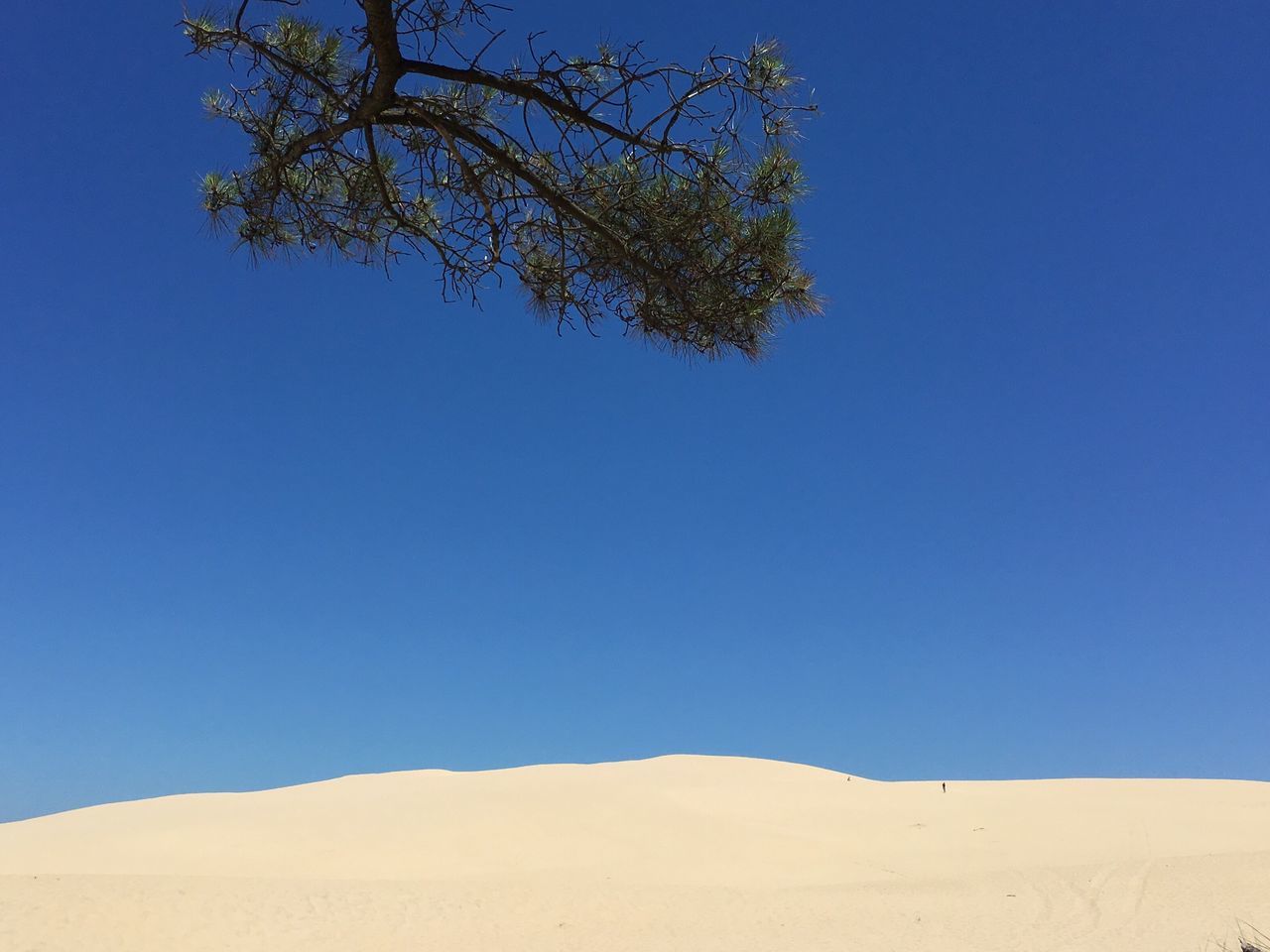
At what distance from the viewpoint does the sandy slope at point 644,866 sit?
11383 millimetres

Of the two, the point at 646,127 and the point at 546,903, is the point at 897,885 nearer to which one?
the point at 546,903

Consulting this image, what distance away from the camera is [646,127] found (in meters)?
5.02

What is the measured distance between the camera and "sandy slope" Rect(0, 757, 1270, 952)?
1138cm

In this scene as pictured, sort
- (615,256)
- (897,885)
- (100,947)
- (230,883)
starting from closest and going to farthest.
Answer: (615,256)
(100,947)
(230,883)
(897,885)

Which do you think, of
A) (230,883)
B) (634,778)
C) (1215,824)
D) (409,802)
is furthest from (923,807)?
(230,883)

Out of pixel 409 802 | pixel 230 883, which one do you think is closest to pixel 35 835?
pixel 409 802

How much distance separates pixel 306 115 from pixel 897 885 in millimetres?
15239

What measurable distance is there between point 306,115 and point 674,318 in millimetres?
2737

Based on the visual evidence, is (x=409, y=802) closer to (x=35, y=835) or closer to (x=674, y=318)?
(x=35, y=835)

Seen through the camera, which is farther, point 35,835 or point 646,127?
point 35,835

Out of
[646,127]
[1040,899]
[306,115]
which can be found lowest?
[1040,899]

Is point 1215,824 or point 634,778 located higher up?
point 634,778

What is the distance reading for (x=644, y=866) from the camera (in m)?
16.6

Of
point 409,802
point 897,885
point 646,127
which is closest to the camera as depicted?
point 646,127
